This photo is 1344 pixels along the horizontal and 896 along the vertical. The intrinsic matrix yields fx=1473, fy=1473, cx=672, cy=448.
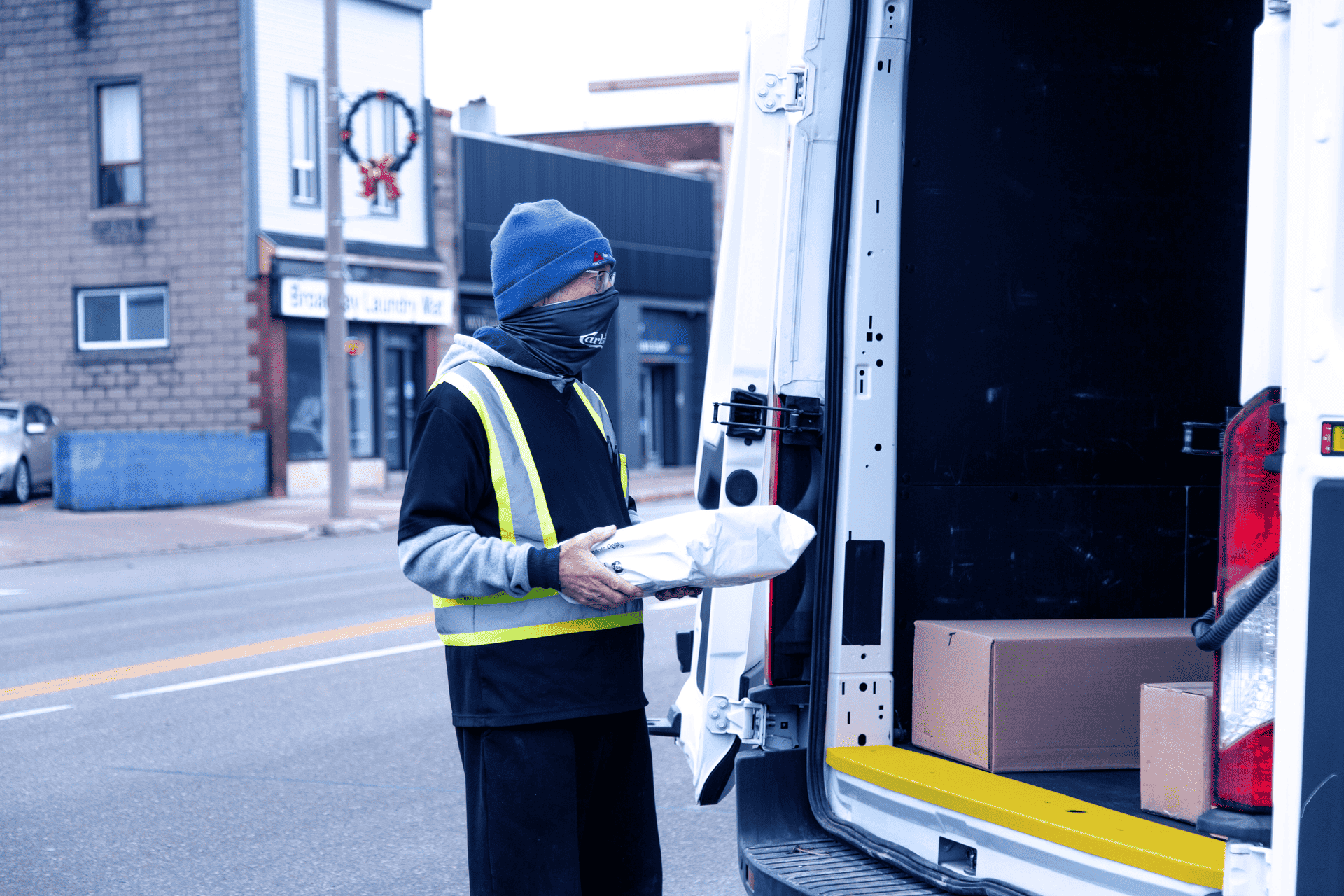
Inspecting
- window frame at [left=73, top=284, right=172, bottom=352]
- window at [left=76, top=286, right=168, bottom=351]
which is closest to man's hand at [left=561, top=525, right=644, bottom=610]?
window frame at [left=73, top=284, right=172, bottom=352]

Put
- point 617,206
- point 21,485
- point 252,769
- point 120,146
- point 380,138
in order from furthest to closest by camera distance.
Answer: point 617,206 → point 380,138 → point 120,146 → point 21,485 → point 252,769

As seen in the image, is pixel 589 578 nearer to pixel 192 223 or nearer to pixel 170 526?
pixel 170 526

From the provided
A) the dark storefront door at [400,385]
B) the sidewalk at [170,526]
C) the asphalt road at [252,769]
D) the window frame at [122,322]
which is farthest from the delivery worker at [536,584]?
the dark storefront door at [400,385]

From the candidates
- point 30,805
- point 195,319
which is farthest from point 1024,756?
point 195,319

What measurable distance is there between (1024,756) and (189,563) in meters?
13.2

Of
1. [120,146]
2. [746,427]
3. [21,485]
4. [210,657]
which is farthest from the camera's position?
[120,146]

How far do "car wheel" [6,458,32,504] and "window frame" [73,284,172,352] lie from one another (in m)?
2.90

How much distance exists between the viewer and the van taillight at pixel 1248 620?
2396mm

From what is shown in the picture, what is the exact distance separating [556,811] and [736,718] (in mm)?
962

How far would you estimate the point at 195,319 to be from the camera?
23469 millimetres

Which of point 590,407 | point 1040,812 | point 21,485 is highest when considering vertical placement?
point 590,407

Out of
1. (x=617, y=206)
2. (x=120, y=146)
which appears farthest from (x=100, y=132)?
(x=617, y=206)

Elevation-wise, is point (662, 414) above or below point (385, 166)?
below

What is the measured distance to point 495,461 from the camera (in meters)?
2.99
